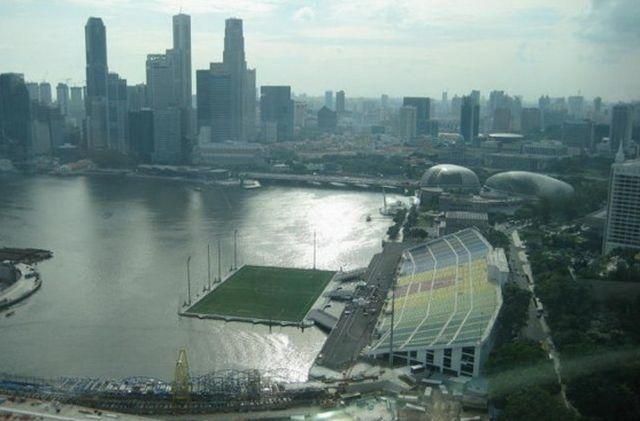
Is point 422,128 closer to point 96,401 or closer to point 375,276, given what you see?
point 375,276

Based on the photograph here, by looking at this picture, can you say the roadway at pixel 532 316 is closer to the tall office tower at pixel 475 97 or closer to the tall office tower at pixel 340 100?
the tall office tower at pixel 475 97

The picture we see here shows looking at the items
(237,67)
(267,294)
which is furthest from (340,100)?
(267,294)

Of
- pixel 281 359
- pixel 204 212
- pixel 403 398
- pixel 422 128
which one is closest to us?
pixel 403 398

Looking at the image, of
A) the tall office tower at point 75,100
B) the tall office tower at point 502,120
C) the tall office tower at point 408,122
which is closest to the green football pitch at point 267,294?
the tall office tower at point 408,122

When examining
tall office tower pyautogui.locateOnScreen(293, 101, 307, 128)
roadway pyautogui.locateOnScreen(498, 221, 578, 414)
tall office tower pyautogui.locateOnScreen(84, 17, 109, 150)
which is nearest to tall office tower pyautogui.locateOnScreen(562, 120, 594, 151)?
roadway pyautogui.locateOnScreen(498, 221, 578, 414)

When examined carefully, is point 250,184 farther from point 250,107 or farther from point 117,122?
point 250,107

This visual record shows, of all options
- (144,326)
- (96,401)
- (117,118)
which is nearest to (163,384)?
(96,401)
